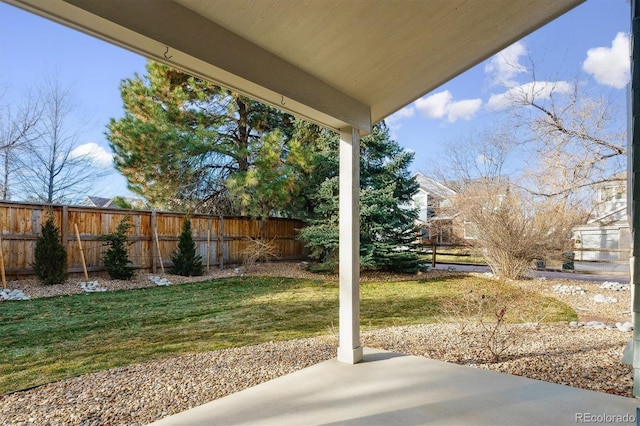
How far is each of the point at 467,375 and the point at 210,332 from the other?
3.24 metres

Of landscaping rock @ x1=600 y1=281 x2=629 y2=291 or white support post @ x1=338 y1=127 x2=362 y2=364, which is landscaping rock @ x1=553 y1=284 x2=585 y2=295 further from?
white support post @ x1=338 y1=127 x2=362 y2=364

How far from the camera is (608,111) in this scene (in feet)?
25.4

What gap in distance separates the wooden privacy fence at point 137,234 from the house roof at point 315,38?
5.85 meters

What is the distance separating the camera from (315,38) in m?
2.08

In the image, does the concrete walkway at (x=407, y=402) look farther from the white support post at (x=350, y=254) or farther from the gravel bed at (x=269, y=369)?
the gravel bed at (x=269, y=369)

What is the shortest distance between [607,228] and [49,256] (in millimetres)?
11590

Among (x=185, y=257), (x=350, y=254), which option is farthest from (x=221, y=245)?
Result: (x=350, y=254)

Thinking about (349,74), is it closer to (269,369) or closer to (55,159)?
(269,369)

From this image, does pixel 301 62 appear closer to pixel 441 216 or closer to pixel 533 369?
pixel 533 369

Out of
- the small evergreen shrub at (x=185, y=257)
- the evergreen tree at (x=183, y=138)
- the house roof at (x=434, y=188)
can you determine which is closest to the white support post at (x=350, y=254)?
the small evergreen shrub at (x=185, y=257)

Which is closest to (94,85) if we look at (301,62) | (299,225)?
(299,225)

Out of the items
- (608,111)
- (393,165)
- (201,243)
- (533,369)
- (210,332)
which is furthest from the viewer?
(393,165)

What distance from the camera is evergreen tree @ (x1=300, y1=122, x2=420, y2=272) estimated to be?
8867 millimetres

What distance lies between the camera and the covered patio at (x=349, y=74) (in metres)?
1.67
